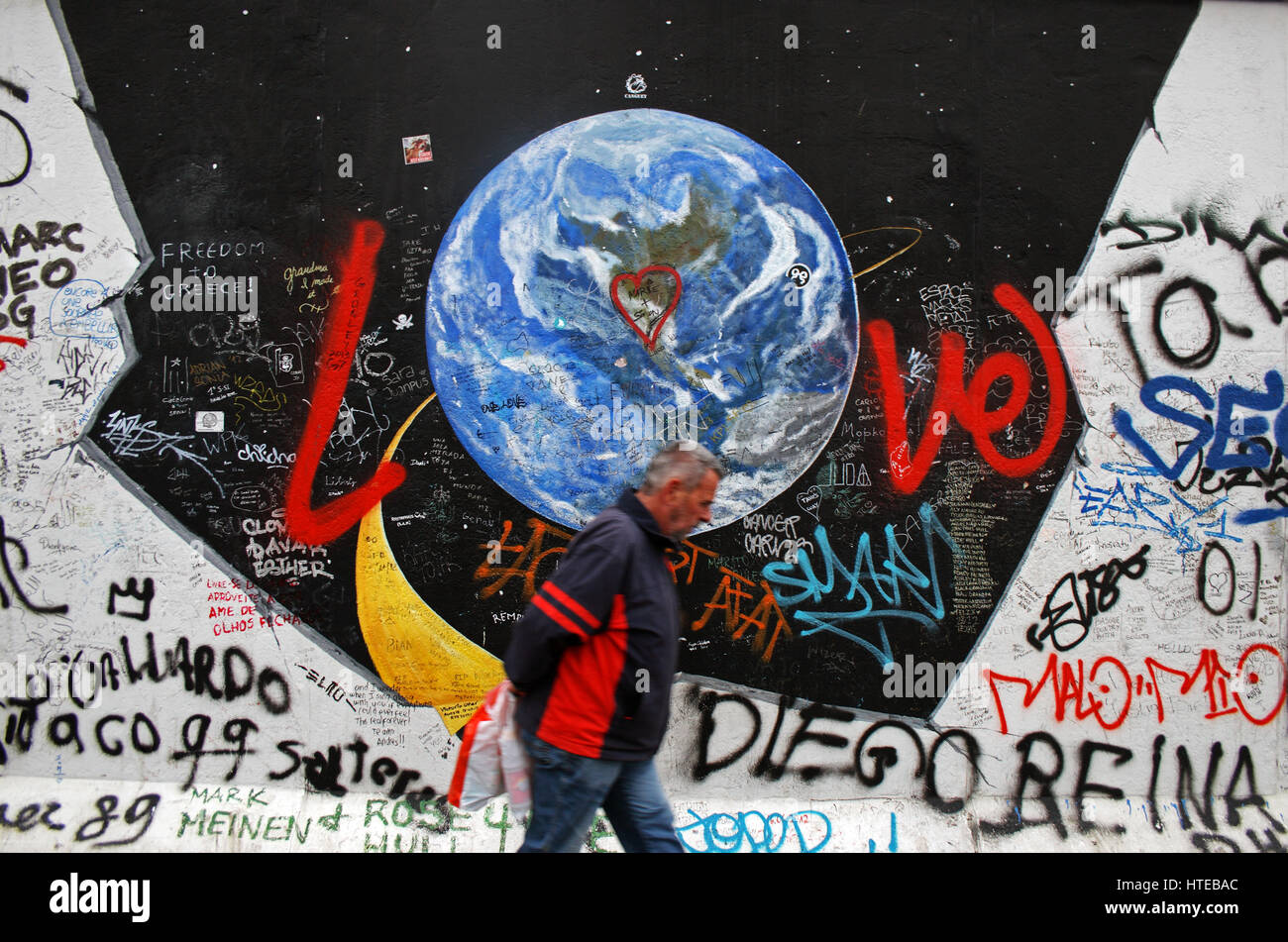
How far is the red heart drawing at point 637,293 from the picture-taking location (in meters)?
4.77

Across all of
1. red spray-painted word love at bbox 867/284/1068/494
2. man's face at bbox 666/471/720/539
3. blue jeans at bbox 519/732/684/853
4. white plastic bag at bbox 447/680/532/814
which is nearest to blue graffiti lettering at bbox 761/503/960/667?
red spray-painted word love at bbox 867/284/1068/494

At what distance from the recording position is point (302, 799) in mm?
4703

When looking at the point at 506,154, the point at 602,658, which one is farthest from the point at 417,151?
the point at 602,658

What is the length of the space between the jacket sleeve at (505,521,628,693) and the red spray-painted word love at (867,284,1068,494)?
2432 millimetres

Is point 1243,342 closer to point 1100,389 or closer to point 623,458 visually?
point 1100,389

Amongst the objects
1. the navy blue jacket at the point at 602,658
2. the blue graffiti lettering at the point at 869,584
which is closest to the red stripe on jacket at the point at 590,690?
the navy blue jacket at the point at 602,658

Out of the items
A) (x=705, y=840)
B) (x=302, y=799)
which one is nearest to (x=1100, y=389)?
(x=705, y=840)

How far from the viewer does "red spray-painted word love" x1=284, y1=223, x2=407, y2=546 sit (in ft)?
15.8

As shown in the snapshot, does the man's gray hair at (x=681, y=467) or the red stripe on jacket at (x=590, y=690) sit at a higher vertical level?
the man's gray hair at (x=681, y=467)

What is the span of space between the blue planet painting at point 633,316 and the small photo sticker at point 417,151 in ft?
1.08

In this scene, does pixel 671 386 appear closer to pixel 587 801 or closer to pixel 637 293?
pixel 637 293

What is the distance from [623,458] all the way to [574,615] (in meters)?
2.06

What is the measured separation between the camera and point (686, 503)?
2992mm

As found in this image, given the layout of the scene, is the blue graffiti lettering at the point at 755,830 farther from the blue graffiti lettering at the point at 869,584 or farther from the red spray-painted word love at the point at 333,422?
the red spray-painted word love at the point at 333,422
